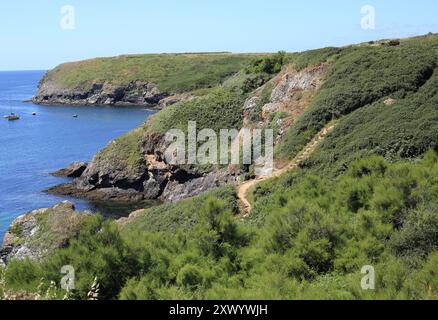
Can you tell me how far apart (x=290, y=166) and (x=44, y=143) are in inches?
2413

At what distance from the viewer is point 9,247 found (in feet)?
137

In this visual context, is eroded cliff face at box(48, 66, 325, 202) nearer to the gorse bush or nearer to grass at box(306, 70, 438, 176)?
the gorse bush

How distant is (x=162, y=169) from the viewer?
203 feet

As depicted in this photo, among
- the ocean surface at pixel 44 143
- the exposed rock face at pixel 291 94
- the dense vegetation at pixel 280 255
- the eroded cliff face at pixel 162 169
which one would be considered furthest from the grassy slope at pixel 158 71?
the dense vegetation at pixel 280 255

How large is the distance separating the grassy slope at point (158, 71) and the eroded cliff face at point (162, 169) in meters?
74.6

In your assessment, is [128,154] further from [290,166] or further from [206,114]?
[290,166]

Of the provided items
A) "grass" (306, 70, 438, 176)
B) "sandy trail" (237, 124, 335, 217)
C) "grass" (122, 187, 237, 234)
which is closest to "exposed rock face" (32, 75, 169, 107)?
"sandy trail" (237, 124, 335, 217)

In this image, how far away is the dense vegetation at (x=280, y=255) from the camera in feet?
55.0

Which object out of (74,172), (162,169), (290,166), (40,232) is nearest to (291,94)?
(290,166)

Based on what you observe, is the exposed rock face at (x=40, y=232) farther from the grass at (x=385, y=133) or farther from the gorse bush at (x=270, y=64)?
the gorse bush at (x=270, y=64)
